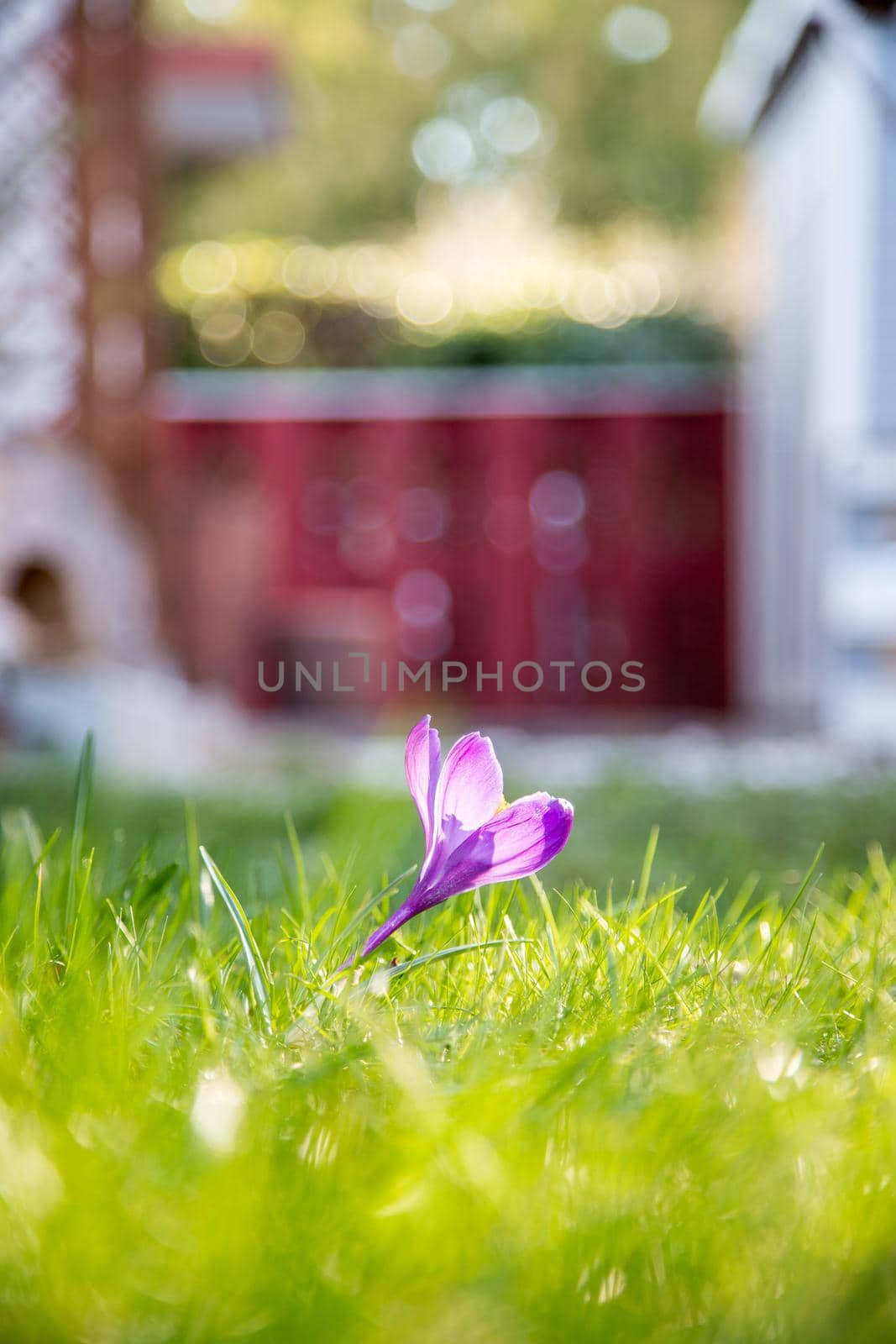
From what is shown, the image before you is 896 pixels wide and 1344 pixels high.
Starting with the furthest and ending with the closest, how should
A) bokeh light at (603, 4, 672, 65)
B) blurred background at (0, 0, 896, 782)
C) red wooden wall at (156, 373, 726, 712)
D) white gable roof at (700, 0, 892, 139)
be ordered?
1. bokeh light at (603, 4, 672, 65)
2. red wooden wall at (156, 373, 726, 712)
3. white gable roof at (700, 0, 892, 139)
4. blurred background at (0, 0, 896, 782)

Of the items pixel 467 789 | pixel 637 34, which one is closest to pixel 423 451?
pixel 467 789

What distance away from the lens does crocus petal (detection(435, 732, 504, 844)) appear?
2.07ft

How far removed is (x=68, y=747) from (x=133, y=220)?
7.85 feet

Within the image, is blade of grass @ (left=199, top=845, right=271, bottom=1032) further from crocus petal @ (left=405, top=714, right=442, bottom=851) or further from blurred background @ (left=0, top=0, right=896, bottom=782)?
blurred background @ (left=0, top=0, right=896, bottom=782)

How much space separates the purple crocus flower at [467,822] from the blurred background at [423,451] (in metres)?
2.86

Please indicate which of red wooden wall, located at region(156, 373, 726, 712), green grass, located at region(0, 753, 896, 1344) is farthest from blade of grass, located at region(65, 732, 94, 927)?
red wooden wall, located at region(156, 373, 726, 712)

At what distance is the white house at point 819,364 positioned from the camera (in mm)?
5762

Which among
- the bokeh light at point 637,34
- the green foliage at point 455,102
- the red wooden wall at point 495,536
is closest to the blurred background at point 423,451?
the red wooden wall at point 495,536

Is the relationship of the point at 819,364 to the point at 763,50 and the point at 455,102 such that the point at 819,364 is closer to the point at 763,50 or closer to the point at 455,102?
the point at 763,50

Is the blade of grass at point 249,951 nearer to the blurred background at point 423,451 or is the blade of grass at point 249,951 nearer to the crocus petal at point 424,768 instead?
the crocus petal at point 424,768

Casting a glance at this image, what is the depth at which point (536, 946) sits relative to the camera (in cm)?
74

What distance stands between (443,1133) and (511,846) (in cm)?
18

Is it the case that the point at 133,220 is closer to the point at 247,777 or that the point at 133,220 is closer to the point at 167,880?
the point at 247,777

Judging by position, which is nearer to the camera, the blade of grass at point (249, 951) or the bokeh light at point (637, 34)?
the blade of grass at point (249, 951)
